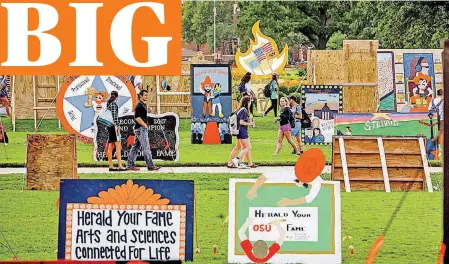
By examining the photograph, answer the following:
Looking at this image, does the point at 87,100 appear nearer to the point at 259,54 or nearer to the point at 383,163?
the point at 259,54

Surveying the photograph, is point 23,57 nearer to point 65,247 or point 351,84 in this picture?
point 65,247

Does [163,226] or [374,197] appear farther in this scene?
[374,197]

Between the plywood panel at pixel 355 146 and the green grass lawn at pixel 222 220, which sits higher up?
the plywood panel at pixel 355 146

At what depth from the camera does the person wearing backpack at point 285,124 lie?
12852 mm

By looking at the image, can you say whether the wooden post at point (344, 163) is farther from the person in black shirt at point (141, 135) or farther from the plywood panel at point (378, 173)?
the person in black shirt at point (141, 135)

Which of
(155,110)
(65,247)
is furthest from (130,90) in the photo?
(65,247)

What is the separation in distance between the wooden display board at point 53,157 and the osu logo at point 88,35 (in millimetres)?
598

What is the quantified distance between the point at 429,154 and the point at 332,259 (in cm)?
114

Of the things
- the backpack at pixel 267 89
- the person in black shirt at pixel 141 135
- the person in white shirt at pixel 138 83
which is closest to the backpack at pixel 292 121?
the backpack at pixel 267 89

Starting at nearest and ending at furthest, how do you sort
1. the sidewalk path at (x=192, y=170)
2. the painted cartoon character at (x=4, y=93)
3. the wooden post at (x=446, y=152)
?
the wooden post at (x=446, y=152)
the painted cartoon character at (x=4, y=93)
the sidewalk path at (x=192, y=170)

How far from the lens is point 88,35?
12008 millimetres

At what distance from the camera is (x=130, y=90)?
41.4 ft

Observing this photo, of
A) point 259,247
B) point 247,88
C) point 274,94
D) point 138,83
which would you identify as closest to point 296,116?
point 274,94

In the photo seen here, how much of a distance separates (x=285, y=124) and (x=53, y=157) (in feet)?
4.53
